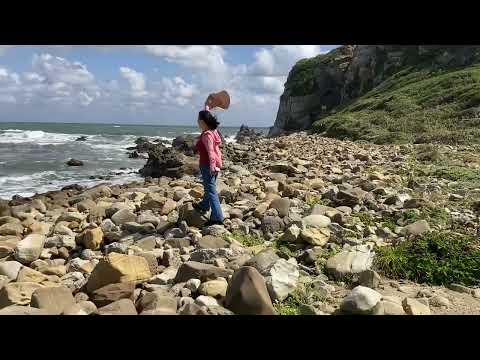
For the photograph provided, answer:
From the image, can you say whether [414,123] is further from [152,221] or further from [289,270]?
[289,270]

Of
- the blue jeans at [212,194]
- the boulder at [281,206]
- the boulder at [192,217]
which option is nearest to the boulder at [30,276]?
the boulder at [192,217]

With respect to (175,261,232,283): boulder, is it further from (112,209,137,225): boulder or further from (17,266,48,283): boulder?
(112,209,137,225): boulder

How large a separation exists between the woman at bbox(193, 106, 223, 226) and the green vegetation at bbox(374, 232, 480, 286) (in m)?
2.40

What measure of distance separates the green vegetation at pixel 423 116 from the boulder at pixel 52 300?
16.6 m

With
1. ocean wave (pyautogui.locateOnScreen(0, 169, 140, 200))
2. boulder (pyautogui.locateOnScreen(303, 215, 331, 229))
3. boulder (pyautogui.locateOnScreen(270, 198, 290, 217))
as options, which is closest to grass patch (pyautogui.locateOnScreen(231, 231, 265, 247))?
boulder (pyautogui.locateOnScreen(303, 215, 331, 229))

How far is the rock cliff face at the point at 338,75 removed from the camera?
4562 centimetres

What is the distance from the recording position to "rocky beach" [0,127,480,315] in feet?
13.5

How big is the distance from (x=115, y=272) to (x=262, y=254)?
153 centimetres

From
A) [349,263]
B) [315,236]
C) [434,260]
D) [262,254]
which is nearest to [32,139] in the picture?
[315,236]
